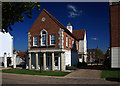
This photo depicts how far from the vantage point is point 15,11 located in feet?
22.7

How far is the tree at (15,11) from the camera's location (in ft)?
22.4

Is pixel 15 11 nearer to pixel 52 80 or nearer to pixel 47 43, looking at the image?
pixel 52 80

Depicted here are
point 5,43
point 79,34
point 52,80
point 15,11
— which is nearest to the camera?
point 15,11

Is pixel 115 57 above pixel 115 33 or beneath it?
beneath

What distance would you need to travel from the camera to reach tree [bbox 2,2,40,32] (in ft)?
22.4

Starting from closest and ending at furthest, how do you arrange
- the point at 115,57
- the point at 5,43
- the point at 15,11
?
the point at 15,11
the point at 115,57
the point at 5,43

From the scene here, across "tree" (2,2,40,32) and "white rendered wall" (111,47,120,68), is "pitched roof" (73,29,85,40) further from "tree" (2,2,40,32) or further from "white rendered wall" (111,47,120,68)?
"tree" (2,2,40,32)

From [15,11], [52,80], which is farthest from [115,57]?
[15,11]

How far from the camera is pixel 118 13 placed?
19328 millimetres

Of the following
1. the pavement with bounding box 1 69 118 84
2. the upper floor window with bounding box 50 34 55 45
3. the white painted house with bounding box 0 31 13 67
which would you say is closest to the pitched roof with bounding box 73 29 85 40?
the upper floor window with bounding box 50 34 55 45

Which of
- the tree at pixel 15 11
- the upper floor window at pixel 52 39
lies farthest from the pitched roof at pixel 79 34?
the tree at pixel 15 11

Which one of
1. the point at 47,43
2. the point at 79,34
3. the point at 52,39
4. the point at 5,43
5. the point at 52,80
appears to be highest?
the point at 79,34

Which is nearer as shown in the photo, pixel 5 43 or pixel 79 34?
pixel 5 43

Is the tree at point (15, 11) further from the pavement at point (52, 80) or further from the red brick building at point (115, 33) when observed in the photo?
the red brick building at point (115, 33)
